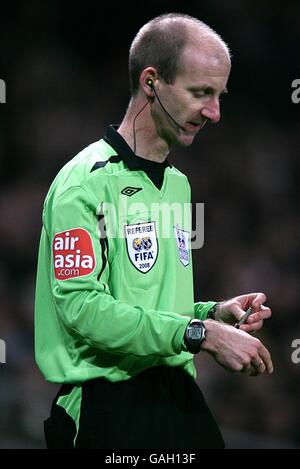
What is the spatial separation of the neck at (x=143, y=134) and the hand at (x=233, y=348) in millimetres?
585

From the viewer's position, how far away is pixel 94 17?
7453 mm

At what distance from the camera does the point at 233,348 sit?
7.88 feet

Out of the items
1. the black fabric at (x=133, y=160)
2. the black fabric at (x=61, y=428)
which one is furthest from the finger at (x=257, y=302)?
the black fabric at (x=61, y=428)

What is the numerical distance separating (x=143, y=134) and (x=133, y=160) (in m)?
0.10

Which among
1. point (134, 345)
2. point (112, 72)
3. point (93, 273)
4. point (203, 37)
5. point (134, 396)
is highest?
point (112, 72)

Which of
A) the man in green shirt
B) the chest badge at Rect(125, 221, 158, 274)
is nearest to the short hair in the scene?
the man in green shirt

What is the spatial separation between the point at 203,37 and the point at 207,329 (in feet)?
2.73

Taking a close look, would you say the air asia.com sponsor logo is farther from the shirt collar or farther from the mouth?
the mouth

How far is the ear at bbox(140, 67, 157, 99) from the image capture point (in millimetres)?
2725

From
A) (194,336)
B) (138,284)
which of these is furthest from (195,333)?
(138,284)

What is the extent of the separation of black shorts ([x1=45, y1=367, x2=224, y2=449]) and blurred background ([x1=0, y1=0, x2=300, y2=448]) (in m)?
2.68

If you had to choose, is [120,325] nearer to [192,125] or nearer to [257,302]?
[257,302]
